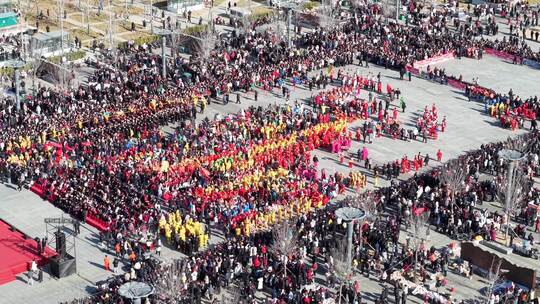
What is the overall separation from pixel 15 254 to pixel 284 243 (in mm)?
13819

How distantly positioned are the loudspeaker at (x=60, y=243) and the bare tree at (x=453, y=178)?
858 inches

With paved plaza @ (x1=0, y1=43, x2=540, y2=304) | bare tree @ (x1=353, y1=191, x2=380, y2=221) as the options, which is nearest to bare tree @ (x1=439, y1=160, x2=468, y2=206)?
paved plaza @ (x1=0, y1=43, x2=540, y2=304)

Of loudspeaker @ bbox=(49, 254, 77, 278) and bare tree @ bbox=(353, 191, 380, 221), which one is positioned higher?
bare tree @ bbox=(353, 191, 380, 221)

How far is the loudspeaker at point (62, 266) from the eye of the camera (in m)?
52.0

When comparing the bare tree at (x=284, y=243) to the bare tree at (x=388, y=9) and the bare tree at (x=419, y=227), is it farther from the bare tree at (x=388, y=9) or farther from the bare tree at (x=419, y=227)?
the bare tree at (x=388, y=9)

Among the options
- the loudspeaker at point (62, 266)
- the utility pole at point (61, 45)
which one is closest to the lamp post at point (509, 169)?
the loudspeaker at point (62, 266)

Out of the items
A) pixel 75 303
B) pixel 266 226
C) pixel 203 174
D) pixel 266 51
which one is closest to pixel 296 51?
pixel 266 51

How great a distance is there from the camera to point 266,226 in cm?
5619

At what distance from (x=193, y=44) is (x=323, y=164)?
24.7 m

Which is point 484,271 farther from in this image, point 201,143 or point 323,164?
point 201,143

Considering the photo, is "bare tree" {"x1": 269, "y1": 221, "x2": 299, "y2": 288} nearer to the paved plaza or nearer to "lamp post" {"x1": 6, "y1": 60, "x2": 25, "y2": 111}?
the paved plaza

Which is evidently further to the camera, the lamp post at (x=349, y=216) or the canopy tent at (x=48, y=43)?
the canopy tent at (x=48, y=43)

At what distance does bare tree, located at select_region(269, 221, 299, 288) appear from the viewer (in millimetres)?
51469

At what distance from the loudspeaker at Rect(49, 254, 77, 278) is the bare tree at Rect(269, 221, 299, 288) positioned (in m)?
9.89
